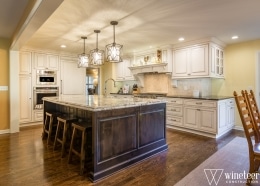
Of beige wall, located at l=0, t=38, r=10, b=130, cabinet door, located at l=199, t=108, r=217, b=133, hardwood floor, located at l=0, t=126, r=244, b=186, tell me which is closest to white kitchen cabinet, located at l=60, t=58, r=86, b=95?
beige wall, located at l=0, t=38, r=10, b=130

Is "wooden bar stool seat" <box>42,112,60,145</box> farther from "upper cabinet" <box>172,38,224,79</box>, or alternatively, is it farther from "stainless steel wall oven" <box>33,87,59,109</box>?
"upper cabinet" <box>172,38,224,79</box>

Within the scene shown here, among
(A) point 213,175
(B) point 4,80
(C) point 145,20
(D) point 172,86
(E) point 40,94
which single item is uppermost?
(C) point 145,20

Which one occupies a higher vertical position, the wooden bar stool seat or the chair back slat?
the chair back slat

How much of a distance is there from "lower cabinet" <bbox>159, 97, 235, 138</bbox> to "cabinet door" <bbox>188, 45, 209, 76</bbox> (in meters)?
0.78

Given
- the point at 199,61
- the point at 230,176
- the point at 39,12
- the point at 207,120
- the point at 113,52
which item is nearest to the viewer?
the point at 39,12

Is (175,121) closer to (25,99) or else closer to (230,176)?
(230,176)

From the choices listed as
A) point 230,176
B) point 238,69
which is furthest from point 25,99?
point 238,69

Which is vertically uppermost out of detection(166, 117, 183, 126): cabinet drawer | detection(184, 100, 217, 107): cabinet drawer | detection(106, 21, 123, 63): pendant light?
detection(106, 21, 123, 63): pendant light

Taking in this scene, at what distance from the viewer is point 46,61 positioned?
5609mm

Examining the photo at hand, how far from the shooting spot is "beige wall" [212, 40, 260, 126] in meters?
4.42

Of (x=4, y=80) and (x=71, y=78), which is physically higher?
(x=71, y=78)

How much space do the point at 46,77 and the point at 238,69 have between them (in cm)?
586

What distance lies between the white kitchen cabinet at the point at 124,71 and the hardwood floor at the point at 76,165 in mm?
3327

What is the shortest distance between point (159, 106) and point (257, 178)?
1683 mm
